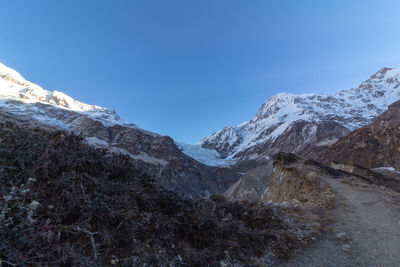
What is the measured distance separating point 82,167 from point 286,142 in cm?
13405

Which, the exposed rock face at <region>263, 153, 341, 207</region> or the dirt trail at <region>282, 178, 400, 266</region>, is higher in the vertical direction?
the exposed rock face at <region>263, 153, 341, 207</region>

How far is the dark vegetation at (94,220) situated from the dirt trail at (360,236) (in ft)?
1.91

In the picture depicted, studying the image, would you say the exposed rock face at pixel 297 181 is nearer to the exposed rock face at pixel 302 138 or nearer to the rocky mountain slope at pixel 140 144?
the rocky mountain slope at pixel 140 144

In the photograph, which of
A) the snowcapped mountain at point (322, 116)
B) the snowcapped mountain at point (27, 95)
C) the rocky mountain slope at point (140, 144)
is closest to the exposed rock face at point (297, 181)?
the rocky mountain slope at point (140, 144)

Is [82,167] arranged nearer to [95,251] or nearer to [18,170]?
[18,170]

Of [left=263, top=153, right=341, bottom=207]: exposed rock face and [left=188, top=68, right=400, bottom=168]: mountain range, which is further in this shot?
[left=188, top=68, right=400, bottom=168]: mountain range

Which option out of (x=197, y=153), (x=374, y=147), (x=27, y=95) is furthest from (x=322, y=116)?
(x=27, y=95)

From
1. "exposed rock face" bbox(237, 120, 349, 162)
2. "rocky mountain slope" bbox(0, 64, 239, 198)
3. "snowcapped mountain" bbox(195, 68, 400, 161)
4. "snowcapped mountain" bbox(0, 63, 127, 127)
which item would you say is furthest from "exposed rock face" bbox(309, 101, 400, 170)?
"snowcapped mountain" bbox(0, 63, 127, 127)

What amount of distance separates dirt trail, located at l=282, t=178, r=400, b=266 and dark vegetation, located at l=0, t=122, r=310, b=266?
584mm

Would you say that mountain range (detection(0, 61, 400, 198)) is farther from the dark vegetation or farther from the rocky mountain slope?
the dark vegetation

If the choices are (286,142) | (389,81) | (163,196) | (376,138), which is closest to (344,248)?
(163,196)

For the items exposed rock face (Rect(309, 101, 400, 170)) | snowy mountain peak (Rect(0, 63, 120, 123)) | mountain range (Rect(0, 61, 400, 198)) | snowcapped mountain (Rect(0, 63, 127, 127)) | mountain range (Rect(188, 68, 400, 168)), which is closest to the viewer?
exposed rock face (Rect(309, 101, 400, 170))

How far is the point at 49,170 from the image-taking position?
2.59m

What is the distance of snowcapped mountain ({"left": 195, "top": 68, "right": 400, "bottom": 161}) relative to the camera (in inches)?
4250
